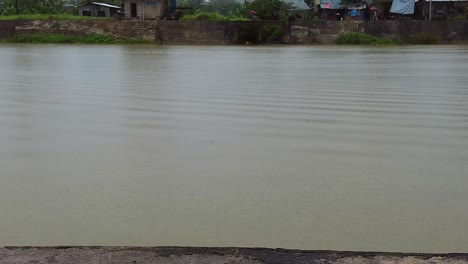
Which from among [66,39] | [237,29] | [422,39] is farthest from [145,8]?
[422,39]

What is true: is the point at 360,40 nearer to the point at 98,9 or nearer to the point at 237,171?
the point at 98,9

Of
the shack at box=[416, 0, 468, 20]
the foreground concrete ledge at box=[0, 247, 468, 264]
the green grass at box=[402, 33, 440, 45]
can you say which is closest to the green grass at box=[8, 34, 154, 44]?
the green grass at box=[402, 33, 440, 45]

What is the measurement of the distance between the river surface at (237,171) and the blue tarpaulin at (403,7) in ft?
88.9

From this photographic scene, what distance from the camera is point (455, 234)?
179cm

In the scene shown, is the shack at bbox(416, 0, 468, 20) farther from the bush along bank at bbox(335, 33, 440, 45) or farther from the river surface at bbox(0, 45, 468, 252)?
the river surface at bbox(0, 45, 468, 252)

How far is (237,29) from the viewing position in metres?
27.3

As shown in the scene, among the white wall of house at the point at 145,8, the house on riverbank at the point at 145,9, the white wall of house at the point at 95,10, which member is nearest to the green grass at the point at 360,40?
the house on riverbank at the point at 145,9

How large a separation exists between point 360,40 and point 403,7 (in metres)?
6.44

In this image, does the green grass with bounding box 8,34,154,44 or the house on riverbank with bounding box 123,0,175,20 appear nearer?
Result: the green grass with bounding box 8,34,154,44

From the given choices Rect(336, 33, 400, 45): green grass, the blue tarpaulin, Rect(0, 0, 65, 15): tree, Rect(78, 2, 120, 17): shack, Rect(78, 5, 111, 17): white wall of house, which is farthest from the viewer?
Rect(78, 5, 111, 17): white wall of house

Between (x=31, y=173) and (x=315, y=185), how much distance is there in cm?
128

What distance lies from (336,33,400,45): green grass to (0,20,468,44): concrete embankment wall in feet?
1.27

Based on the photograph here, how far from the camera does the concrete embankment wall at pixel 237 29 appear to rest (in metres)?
26.0

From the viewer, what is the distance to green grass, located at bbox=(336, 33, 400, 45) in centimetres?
2573
